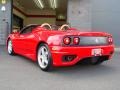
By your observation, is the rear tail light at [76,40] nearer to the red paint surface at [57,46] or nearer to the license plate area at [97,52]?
the red paint surface at [57,46]

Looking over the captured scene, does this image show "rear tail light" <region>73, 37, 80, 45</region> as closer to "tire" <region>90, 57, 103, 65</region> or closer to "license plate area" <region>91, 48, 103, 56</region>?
"license plate area" <region>91, 48, 103, 56</region>

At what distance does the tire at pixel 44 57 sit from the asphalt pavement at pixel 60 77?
0.45ft

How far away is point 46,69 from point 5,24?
7.25 metres

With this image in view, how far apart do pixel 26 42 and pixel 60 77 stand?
1880 millimetres

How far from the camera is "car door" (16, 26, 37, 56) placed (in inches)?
246

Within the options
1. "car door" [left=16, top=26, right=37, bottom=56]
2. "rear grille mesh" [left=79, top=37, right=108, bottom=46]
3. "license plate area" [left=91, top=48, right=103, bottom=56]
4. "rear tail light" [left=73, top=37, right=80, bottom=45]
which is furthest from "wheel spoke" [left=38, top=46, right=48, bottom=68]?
"license plate area" [left=91, top=48, right=103, bottom=56]

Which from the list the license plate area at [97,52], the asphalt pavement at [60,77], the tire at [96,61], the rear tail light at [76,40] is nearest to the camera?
the asphalt pavement at [60,77]

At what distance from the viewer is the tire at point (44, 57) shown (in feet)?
17.8

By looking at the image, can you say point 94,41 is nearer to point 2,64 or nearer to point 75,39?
point 75,39

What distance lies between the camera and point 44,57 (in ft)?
18.8

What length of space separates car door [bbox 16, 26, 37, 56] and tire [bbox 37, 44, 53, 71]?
347mm

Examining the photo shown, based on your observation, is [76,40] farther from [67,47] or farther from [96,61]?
[96,61]

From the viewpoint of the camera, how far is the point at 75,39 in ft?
17.4

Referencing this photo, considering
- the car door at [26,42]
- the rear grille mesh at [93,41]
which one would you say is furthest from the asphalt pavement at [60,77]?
the rear grille mesh at [93,41]
